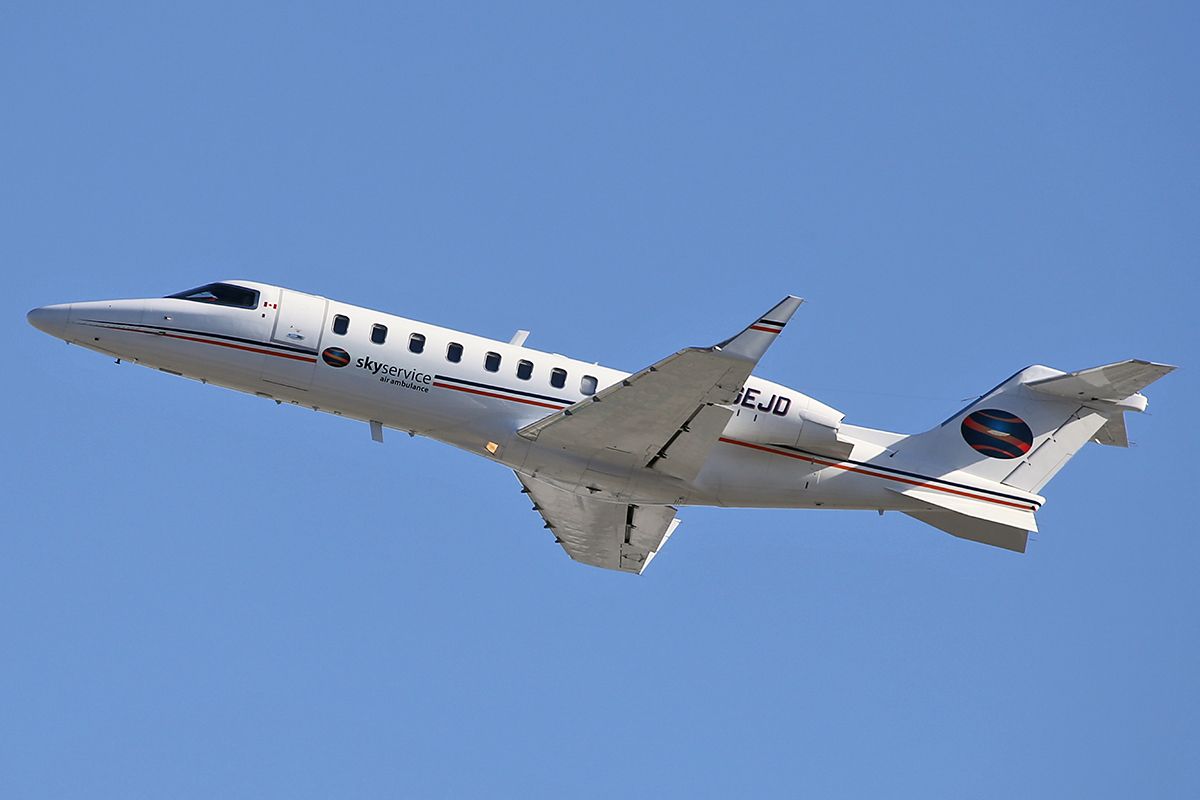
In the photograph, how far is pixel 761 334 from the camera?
66.6 ft

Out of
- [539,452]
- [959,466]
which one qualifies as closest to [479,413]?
[539,452]

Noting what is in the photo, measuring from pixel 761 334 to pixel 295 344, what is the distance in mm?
7594

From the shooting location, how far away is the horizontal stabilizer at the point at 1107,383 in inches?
927

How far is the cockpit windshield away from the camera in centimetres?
2381

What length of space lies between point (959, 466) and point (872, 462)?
1.63 m

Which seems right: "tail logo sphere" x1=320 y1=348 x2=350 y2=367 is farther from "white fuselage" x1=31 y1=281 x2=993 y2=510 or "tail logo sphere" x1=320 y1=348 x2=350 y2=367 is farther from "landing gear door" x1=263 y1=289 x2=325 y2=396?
"landing gear door" x1=263 y1=289 x2=325 y2=396

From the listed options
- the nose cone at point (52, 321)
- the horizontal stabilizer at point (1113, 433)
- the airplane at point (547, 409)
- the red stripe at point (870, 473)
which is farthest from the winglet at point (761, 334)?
the nose cone at point (52, 321)

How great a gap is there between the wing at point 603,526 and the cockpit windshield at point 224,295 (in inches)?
213

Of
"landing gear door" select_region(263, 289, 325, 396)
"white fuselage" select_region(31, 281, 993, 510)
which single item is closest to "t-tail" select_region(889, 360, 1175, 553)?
"white fuselage" select_region(31, 281, 993, 510)

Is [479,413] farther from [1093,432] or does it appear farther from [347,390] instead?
[1093,432]

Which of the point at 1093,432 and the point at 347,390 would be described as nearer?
the point at 347,390

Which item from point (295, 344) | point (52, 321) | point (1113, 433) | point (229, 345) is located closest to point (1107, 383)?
point (1113, 433)

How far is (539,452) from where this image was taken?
23547 mm

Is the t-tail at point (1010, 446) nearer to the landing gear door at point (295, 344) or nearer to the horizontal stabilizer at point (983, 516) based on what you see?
the horizontal stabilizer at point (983, 516)
